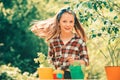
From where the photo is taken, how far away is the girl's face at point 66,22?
4.65 metres

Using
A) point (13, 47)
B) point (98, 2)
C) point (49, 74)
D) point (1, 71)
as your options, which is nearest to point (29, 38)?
point (13, 47)

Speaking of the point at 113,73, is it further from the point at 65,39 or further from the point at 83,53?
the point at 65,39

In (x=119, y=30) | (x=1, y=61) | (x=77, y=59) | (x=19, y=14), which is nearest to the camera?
(x=77, y=59)

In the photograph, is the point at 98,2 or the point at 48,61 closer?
the point at 48,61

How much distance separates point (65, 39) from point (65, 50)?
0.14 m

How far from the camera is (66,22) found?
4.68m

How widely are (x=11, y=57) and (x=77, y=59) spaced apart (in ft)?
32.7

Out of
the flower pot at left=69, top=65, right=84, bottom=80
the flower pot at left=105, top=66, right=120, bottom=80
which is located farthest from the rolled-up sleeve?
the flower pot at left=69, top=65, right=84, bottom=80

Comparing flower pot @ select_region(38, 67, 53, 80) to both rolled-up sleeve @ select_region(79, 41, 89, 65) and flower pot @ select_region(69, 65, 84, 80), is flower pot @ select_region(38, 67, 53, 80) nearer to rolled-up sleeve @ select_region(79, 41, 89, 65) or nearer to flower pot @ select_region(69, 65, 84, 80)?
flower pot @ select_region(69, 65, 84, 80)

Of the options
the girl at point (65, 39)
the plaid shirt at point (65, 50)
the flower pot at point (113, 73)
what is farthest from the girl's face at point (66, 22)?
the flower pot at point (113, 73)

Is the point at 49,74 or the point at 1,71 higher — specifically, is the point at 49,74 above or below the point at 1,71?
below

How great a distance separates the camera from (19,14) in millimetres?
14953

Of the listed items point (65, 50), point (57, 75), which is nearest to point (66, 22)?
point (65, 50)

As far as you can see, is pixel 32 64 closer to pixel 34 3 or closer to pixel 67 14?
pixel 34 3
